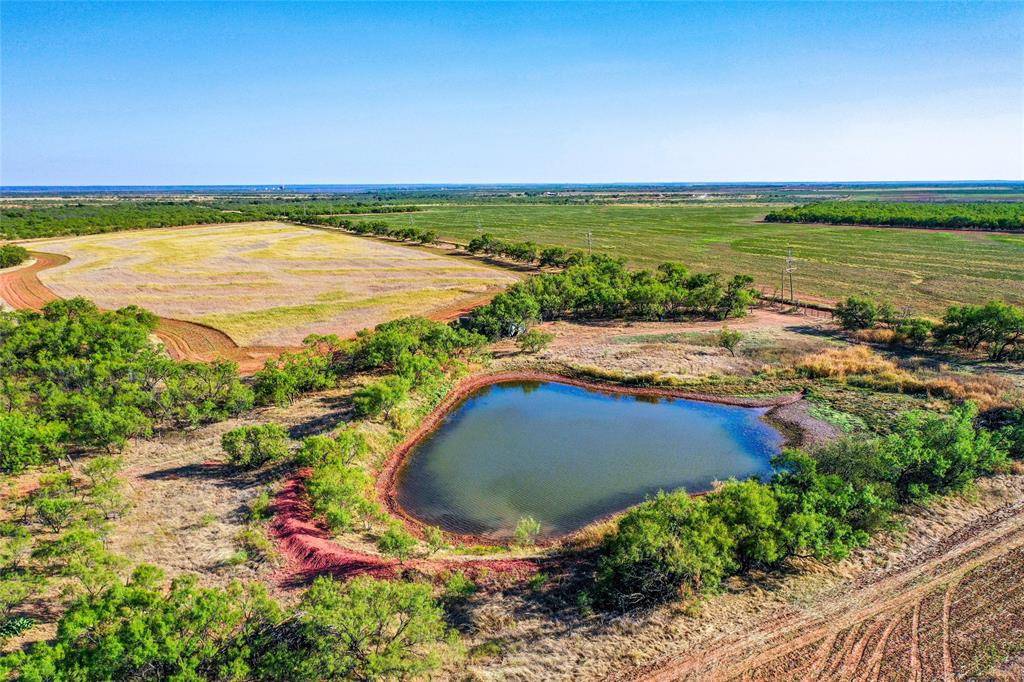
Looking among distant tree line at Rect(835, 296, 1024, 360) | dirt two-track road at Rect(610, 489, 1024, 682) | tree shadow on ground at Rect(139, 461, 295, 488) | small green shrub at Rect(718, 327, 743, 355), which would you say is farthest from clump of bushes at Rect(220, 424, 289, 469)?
distant tree line at Rect(835, 296, 1024, 360)

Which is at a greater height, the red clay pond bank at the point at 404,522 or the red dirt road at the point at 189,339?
the red dirt road at the point at 189,339

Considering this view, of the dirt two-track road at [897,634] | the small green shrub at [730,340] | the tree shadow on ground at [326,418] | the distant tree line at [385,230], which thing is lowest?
the dirt two-track road at [897,634]

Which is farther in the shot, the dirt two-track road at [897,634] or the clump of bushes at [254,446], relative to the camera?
the clump of bushes at [254,446]

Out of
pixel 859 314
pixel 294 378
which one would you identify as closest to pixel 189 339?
pixel 294 378

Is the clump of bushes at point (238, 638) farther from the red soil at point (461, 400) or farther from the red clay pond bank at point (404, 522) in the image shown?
the red soil at point (461, 400)

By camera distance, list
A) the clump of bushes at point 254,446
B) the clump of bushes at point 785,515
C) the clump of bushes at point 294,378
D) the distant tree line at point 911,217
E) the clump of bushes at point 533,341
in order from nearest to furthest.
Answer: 1. the clump of bushes at point 785,515
2. the clump of bushes at point 254,446
3. the clump of bushes at point 294,378
4. the clump of bushes at point 533,341
5. the distant tree line at point 911,217

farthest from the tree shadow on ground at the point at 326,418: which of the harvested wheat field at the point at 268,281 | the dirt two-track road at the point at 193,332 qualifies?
the harvested wheat field at the point at 268,281

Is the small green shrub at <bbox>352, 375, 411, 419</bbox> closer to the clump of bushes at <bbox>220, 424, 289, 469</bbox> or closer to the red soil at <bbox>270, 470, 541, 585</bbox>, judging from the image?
the clump of bushes at <bbox>220, 424, 289, 469</bbox>

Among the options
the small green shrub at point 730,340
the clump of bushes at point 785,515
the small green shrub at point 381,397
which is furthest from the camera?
the small green shrub at point 730,340
